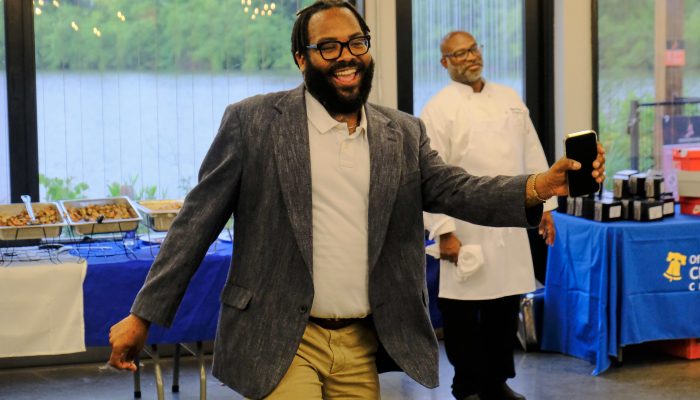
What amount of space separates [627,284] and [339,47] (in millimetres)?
2891

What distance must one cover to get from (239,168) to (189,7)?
3348mm

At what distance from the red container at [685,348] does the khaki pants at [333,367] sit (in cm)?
314

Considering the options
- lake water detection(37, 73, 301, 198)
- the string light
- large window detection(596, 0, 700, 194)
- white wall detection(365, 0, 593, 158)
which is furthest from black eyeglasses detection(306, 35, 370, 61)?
large window detection(596, 0, 700, 194)

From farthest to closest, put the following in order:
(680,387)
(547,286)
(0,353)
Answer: (547,286)
(680,387)
(0,353)

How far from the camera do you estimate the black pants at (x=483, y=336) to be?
4.24 m

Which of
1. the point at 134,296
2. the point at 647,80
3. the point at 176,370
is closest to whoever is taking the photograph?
the point at 134,296

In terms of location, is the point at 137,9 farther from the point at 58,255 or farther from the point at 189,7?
the point at 58,255

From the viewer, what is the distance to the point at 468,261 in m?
4.25

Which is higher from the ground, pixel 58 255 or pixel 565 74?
pixel 565 74

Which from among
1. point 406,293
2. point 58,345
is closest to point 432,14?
point 58,345

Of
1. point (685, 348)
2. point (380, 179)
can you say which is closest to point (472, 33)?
point (685, 348)

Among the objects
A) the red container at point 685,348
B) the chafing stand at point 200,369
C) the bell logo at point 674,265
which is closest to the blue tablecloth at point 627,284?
the bell logo at point 674,265

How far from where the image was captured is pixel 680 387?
15.4 ft

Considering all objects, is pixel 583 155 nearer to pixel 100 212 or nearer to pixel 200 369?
pixel 200 369
